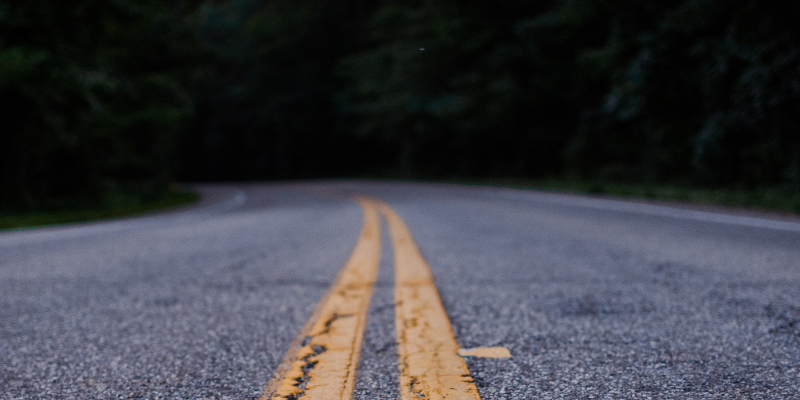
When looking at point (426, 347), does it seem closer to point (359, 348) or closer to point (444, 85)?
point (359, 348)

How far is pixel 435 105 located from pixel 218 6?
26.2 meters

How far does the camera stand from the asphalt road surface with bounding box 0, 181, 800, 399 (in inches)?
60.6

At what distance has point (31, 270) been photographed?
3812 millimetres

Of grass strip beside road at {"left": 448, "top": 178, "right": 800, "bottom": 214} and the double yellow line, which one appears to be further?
grass strip beside road at {"left": 448, "top": 178, "right": 800, "bottom": 214}

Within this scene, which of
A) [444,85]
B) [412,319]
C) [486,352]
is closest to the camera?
[486,352]

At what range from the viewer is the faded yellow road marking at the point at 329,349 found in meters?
1.47

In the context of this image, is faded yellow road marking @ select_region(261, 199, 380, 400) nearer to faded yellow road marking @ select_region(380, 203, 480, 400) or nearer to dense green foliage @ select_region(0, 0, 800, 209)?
faded yellow road marking @ select_region(380, 203, 480, 400)

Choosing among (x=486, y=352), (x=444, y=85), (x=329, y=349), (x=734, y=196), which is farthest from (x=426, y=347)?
(x=444, y=85)

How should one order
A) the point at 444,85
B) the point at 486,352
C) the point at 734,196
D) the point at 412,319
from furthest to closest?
the point at 444,85 → the point at 734,196 → the point at 412,319 → the point at 486,352

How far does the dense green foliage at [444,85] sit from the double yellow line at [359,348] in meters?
2.98

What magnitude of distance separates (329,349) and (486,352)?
545 millimetres

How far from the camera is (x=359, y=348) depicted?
5.99ft

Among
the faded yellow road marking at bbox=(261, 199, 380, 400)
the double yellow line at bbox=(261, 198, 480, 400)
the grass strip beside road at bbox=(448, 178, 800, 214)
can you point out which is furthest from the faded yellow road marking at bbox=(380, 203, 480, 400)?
the grass strip beside road at bbox=(448, 178, 800, 214)

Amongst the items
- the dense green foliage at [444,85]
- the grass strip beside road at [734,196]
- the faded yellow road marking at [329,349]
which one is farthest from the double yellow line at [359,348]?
the grass strip beside road at [734,196]
